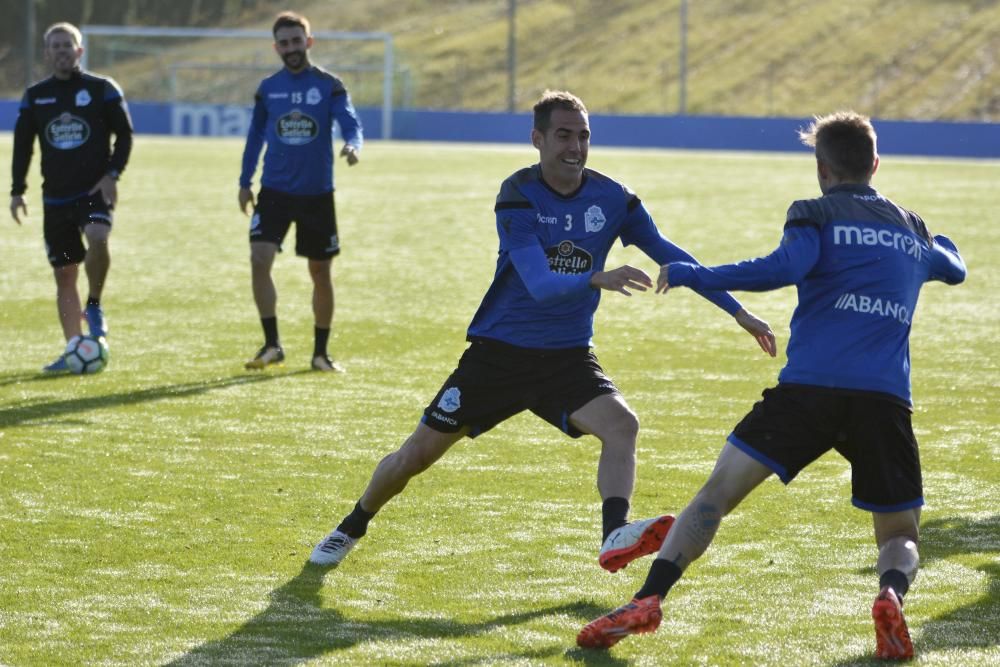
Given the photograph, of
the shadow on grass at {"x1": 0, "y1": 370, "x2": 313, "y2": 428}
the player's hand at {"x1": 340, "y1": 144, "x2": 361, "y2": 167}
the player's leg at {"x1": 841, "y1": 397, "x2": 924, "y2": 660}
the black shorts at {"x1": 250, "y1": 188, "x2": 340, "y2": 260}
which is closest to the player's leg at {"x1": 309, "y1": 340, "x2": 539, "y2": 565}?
the player's leg at {"x1": 841, "y1": 397, "x2": 924, "y2": 660}

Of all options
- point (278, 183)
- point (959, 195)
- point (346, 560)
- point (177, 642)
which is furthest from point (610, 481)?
point (959, 195)

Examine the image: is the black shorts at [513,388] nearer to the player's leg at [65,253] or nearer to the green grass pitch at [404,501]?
the green grass pitch at [404,501]

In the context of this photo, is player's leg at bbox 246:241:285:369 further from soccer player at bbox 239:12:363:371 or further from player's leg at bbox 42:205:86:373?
player's leg at bbox 42:205:86:373

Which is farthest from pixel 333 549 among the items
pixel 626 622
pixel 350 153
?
pixel 350 153

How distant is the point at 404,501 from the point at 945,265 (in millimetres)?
2801

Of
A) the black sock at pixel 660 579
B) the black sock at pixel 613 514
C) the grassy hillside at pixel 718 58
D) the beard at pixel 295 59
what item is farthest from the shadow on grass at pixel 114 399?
the grassy hillside at pixel 718 58

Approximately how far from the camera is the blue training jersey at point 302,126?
1048 cm

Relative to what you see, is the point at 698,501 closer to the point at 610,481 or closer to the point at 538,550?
the point at 610,481

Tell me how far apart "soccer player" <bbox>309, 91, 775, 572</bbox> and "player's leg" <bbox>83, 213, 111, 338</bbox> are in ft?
16.9

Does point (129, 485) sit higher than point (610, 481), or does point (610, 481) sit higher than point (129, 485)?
point (610, 481)

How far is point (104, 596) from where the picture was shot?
5.34 meters

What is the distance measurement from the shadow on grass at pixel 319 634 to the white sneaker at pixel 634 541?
255 mm

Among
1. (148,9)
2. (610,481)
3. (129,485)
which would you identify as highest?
(148,9)

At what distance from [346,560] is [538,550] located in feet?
2.39
